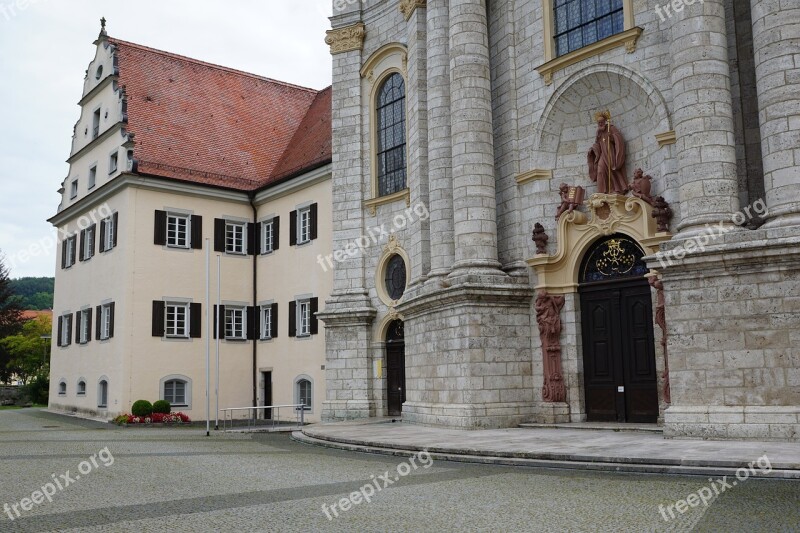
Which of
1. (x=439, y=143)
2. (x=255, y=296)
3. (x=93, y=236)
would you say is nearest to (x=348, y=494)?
(x=439, y=143)

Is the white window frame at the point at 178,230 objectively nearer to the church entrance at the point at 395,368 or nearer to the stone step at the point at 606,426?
the church entrance at the point at 395,368

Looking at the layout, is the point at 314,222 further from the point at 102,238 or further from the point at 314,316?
the point at 102,238

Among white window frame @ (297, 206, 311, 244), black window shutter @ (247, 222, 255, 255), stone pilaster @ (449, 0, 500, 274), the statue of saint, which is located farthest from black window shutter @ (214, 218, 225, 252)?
the statue of saint

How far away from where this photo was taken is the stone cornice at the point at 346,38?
1135 inches

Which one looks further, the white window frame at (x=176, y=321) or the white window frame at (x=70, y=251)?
the white window frame at (x=70, y=251)

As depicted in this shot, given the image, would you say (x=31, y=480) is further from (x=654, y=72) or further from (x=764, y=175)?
(x=654, y=72)

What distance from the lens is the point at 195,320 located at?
33.7 m

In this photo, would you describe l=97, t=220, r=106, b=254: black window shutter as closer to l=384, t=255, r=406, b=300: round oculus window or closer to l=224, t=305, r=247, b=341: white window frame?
l=224, t=305, r=247, b=341: white window frame

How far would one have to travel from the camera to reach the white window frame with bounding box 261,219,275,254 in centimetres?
3488

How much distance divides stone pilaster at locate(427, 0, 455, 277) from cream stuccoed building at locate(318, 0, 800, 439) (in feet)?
0.19

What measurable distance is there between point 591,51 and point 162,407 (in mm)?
20373

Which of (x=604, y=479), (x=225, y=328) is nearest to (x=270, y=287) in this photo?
(x=225, y=328)
